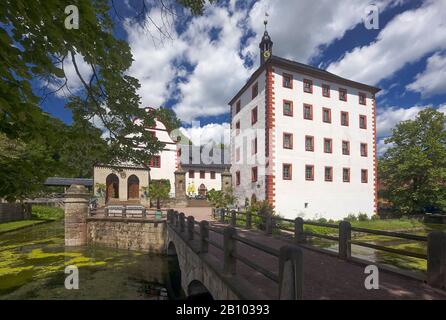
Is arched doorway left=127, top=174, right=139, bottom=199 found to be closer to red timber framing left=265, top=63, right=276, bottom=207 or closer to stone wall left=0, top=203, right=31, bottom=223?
stone wall left=0, top=203, right=31, bottom=223

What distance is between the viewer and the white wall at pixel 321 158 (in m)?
22.8

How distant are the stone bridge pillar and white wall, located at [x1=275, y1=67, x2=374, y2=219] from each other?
15.2 meters

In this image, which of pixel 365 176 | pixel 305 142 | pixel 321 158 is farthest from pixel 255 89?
pixel 365 176

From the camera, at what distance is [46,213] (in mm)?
30328

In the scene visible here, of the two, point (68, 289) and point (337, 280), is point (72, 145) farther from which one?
point (68, 289)

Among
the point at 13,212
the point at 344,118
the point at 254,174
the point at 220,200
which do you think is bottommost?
the point at 13,212

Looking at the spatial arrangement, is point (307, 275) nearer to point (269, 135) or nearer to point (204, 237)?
point (204, 237)

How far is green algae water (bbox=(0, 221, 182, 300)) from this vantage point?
1010 cm

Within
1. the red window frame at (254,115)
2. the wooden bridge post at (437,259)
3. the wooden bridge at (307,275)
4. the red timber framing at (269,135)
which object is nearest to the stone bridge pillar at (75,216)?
the red timber framing at (269,135)

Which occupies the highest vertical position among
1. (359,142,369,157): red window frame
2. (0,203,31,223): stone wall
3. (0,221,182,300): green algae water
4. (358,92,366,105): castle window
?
(358,92,366,105): castle window

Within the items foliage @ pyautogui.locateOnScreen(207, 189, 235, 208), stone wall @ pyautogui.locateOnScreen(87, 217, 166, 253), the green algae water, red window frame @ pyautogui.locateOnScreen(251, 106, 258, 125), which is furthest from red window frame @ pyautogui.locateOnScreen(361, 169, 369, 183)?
the green algae water

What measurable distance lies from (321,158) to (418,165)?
12322 millimetres

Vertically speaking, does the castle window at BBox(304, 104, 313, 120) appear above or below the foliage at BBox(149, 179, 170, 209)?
above
